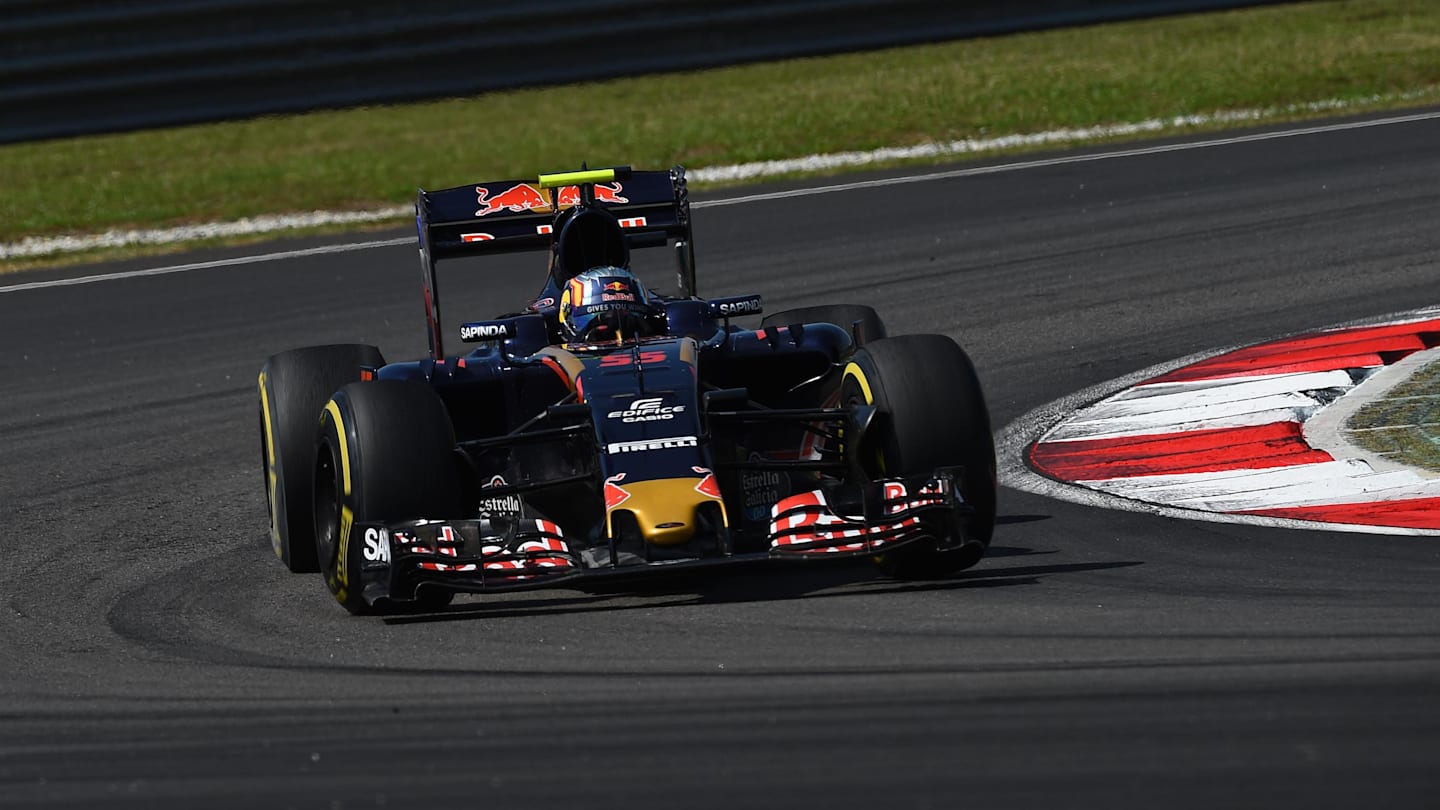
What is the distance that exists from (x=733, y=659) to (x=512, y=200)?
150 inches

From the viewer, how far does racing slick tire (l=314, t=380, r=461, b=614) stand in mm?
7215

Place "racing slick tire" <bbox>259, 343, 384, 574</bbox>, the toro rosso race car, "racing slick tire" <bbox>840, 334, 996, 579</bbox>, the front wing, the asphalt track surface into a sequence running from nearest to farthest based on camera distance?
the asphalt track surface
the front wing
the toro rosso race car
"racing slick tire" <bbox>840, 334, 996, 579</bbox>
"racing slick tire" <bbox>259, 343, 384, 574</bbox>

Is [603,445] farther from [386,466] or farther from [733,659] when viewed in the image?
[733,659]

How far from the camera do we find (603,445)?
7.36m

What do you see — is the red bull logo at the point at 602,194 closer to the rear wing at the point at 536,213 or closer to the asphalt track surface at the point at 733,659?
the rear wing at the point at 536,213

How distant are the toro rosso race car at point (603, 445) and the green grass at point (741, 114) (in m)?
10.6

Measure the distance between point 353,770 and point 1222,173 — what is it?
13091 mm

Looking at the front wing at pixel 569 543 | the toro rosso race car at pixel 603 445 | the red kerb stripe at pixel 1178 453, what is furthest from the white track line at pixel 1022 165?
the front wing at pixel 569 543

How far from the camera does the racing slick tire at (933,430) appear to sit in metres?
7.47

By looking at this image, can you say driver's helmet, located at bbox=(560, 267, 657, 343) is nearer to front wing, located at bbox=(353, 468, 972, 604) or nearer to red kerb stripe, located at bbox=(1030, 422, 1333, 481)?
front wing, located at bbox=(353, 468, 972, 604)

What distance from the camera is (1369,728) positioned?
16.3ft

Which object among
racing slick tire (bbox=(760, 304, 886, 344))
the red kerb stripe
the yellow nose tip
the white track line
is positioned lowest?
the red kerb stripe

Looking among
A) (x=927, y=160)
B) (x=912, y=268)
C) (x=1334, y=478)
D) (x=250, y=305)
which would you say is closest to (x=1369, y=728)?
(x=1334, y=478)

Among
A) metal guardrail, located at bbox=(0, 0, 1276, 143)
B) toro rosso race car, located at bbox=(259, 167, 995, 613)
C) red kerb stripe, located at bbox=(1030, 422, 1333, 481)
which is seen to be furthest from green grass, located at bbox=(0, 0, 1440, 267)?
toro rosso race car, located at bbox=(259, 167, 995, 613)
